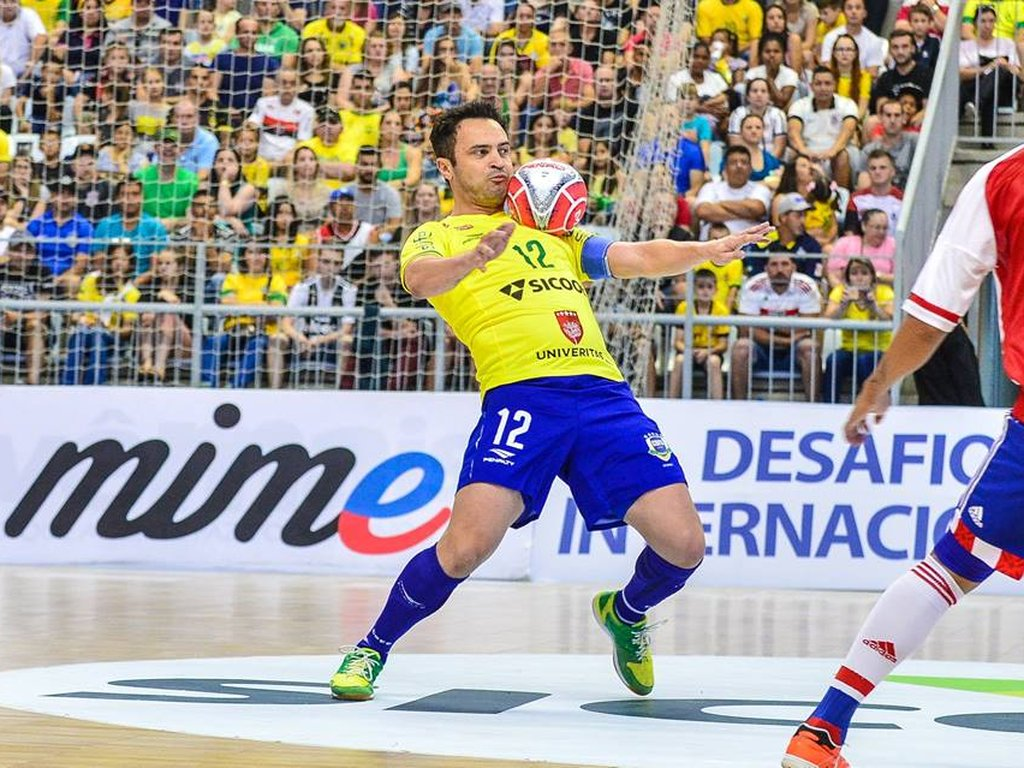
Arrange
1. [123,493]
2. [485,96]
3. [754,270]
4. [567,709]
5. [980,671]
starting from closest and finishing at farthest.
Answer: [567,709]
[980,671]
[123,493]
[754,270]
[485,96]

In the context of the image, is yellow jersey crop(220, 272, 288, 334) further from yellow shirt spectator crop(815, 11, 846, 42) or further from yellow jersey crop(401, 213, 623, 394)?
yellow jersey crop(401, 213, 623, 394)

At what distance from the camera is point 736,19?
1733cm

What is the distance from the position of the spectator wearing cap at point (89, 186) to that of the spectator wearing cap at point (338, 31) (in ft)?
7.51

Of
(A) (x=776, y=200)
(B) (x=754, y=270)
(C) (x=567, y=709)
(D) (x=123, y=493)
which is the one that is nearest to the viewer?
(C) (x=567, y=709)

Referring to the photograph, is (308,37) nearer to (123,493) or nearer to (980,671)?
(123,493)

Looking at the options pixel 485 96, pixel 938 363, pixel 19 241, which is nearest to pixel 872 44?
pixel 485 96

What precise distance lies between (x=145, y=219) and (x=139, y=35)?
Answer: 2.41 meters

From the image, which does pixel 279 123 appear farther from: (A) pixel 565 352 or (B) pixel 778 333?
(A) pixel 565 352

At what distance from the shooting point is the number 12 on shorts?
21.4 feet

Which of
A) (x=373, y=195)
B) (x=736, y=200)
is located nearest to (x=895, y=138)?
(x=736, y=200)

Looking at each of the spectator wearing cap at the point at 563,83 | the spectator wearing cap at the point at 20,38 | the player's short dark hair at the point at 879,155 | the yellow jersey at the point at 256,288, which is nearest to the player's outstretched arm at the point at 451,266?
the yellow jersey at the point at 256,288

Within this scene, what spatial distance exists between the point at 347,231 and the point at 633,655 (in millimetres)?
9195

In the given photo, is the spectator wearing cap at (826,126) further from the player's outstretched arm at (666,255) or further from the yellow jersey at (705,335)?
the player's outstretched arm at (666,255)

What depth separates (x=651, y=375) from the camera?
1388 cm
